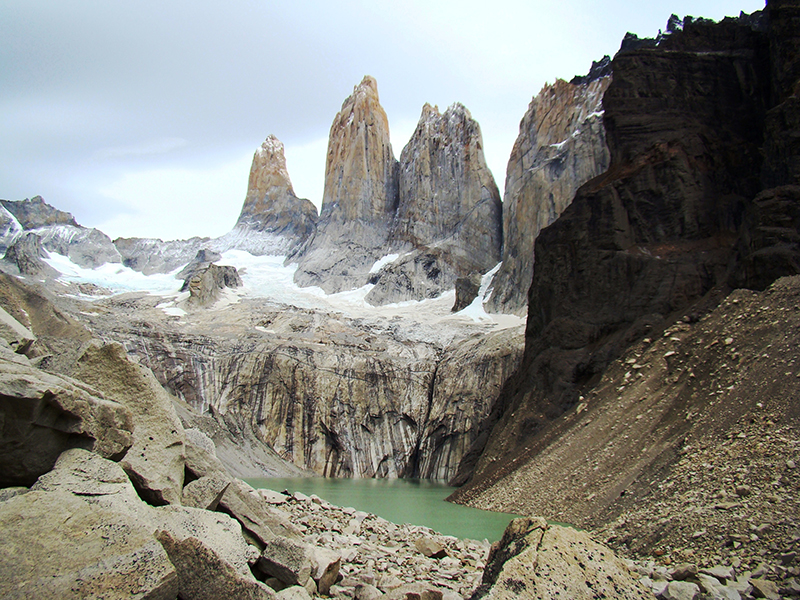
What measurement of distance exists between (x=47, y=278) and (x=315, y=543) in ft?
236

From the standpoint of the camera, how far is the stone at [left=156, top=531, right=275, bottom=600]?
4801 millimetres

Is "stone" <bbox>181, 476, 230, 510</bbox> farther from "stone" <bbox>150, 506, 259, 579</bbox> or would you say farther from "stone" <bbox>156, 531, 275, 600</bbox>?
"stone" <bbox>156, 531, 275, 600</bbox>

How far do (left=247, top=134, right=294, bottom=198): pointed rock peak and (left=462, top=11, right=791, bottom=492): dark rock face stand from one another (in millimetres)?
73394

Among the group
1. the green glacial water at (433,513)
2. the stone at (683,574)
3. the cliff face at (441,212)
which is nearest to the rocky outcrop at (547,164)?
the cliff face at (441,212)

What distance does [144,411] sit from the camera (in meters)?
6.52

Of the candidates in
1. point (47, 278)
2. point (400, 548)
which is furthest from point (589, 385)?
point (47, 278)

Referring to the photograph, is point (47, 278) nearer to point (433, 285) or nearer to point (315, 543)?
point (433, 285)

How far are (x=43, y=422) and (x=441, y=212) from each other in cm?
7380

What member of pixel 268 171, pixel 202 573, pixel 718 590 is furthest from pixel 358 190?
pixel 202 573

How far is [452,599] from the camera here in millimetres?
6719

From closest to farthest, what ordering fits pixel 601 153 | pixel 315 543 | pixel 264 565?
pixel 264 565 < pixel 315 543 < pixel 601 153

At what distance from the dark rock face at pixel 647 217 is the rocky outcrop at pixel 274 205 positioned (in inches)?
2571

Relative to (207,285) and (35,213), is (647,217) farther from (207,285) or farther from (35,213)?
(35,213)

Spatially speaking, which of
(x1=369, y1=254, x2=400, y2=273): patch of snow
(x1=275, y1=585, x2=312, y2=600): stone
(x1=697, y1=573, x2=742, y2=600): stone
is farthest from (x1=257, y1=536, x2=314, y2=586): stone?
(x1=369, y1=254, x2=400, y2=273): patch of snow
